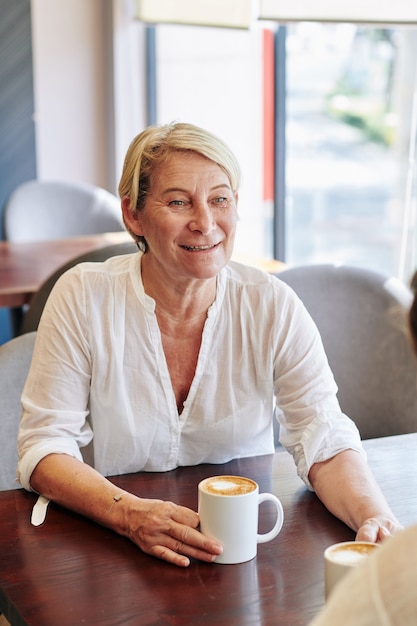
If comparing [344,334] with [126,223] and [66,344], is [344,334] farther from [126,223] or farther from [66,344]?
[66,344]

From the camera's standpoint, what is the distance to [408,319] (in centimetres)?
87

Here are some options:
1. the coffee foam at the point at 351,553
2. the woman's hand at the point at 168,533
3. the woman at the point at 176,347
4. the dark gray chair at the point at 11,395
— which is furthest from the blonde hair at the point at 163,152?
the coffee foam at the point at 351,553

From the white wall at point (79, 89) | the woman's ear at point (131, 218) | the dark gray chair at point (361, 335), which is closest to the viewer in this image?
the woman's ear at point (131, 218)

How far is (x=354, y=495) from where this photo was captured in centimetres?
150

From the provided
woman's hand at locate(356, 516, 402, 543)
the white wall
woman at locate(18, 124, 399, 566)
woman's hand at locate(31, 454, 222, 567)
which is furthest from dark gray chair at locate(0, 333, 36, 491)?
the white wall

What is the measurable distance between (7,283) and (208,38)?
2.22 meters

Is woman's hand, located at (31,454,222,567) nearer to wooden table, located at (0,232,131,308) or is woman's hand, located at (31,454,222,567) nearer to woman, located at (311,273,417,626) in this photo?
woman, located at (311,273,417,626)

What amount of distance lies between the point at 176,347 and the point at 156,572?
0.58 meters

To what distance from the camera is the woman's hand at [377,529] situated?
4.49ft

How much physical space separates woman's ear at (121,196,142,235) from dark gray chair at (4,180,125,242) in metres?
2.29

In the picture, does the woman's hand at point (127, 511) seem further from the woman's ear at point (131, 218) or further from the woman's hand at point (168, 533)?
the woman's ear at point (131, 218)

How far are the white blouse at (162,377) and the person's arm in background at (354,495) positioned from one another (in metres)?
0.08

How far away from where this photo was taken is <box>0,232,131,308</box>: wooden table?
3.01m

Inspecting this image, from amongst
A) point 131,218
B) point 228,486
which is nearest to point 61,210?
point 131,218
